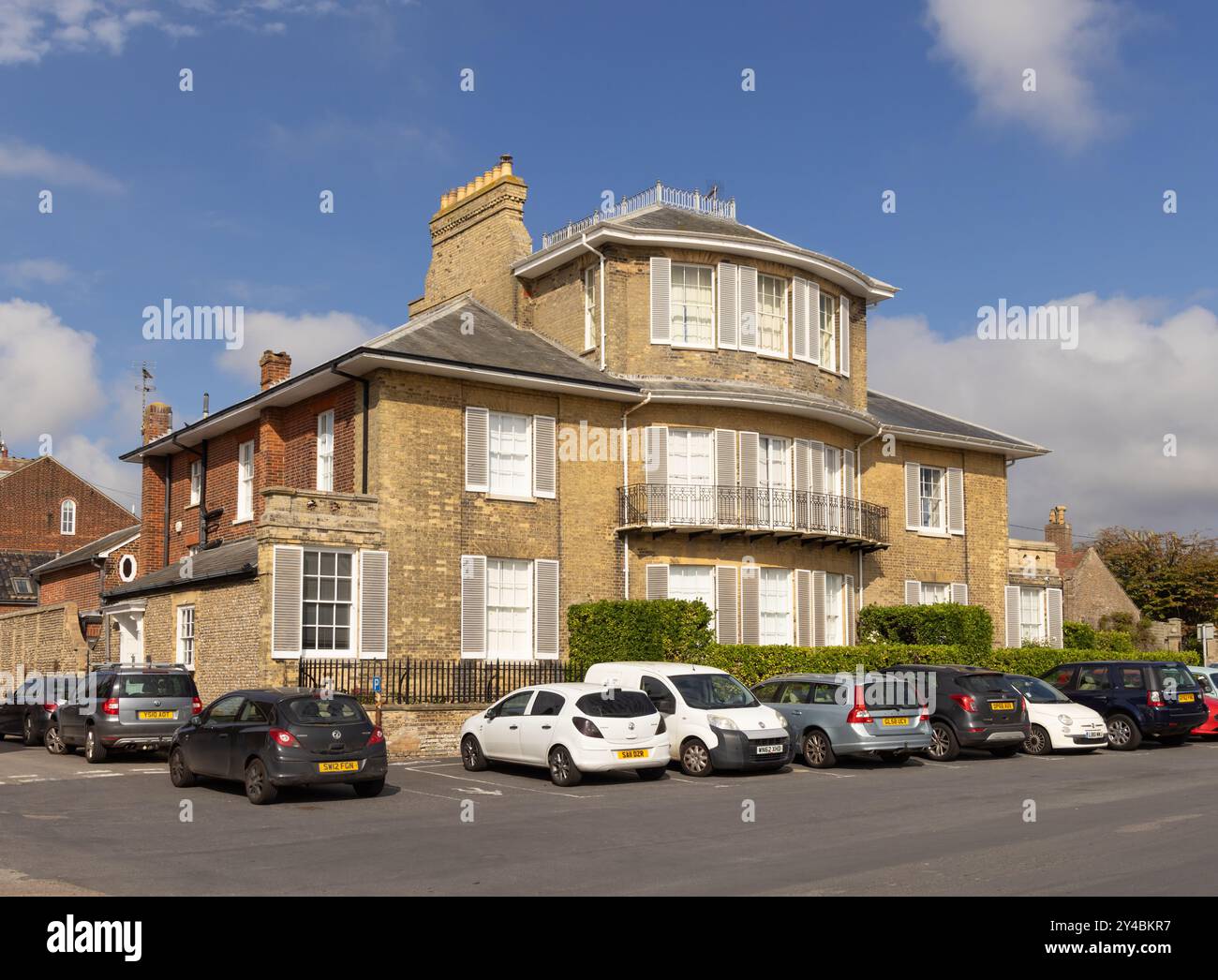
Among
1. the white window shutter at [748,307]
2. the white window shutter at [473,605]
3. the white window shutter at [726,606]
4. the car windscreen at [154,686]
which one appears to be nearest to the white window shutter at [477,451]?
the white window shutter at [473,605]

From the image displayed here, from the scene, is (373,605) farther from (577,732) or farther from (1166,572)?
(1166,572)

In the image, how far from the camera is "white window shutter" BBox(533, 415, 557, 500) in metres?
27.7

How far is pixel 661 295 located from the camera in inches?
1163

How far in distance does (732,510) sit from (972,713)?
874 cm

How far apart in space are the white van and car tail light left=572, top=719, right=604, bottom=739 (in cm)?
94

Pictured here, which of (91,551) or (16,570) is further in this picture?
(16,570)

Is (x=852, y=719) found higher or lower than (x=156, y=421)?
lower

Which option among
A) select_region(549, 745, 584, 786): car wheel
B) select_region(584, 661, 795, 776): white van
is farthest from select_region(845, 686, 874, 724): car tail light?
select_region(549, 745, 584, 786): car wheel

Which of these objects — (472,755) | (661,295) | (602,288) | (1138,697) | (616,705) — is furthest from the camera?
(602,288)

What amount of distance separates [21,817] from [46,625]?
70.5 ft

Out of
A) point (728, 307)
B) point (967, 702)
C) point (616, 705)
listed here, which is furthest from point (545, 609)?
point (967, 702)

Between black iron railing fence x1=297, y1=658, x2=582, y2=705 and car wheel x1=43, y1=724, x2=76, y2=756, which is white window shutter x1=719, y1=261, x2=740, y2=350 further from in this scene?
car wheel x1=43, y1=724, x2=76, y2=756
